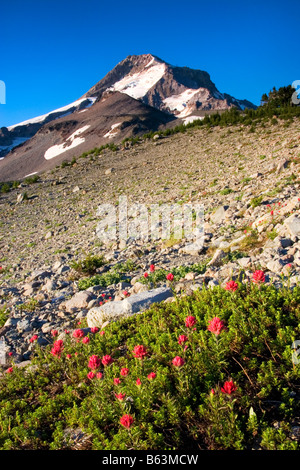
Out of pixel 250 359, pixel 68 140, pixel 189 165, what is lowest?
pixel 250 359

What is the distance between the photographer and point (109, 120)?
6562cm

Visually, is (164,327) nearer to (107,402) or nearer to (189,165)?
(107,402)

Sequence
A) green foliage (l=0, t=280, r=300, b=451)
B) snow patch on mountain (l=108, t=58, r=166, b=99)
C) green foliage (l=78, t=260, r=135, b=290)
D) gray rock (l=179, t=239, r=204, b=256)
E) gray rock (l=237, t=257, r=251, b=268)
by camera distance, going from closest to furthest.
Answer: green foliage (l=0, t=280, r=300, b=451) < gray rock (l=237, t=257, r=251, b=268) < green foliage (l=78, t=260, r=135, b=290) < gray rock (l=179, t=239, r=204, b=256) < snow patch on mountain (l=108, t=58, r=166, b=99)

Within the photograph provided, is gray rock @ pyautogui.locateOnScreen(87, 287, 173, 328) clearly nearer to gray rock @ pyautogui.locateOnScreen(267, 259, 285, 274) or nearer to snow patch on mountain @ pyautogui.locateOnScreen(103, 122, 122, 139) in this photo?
gray rock @ pyautogui.locateOnScreen(267, 259, 285, 274)

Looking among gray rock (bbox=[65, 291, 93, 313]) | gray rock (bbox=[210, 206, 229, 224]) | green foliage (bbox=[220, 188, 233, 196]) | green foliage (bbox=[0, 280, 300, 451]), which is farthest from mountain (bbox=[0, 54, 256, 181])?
green foliage (bbox=[0, 280, 300, 451])

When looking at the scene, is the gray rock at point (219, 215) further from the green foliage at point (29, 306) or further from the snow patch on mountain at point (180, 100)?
the snow patch on mountain at point (180, 100)

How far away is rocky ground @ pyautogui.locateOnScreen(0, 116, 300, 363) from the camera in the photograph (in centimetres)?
574

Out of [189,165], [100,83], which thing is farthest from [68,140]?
[100,83]

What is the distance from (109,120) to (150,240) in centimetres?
6285

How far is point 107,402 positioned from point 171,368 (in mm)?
775

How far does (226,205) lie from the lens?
9.98 metres

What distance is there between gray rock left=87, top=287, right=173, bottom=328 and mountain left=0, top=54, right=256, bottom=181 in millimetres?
50215

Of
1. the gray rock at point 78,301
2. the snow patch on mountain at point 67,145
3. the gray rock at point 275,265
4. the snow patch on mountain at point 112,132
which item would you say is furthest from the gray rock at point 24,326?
the snow patch on mountain at point 67,145

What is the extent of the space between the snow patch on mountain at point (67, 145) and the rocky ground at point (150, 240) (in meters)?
41.7
